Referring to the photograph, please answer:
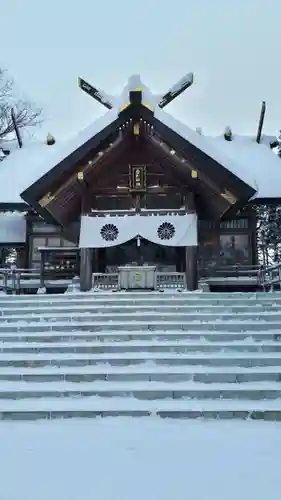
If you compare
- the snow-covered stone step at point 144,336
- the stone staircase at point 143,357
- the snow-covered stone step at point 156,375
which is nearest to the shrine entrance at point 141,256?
the stone staircase at point 143,357

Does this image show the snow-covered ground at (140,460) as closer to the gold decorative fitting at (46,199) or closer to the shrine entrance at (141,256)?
the gold decorative fitting at (46,199)

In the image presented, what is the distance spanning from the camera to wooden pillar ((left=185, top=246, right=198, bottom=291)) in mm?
12414

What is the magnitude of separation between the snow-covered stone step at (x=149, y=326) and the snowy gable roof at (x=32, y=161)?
507 cm

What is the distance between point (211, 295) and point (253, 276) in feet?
19.4

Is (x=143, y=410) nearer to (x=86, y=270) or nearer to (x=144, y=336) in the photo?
(x=144, y=336)

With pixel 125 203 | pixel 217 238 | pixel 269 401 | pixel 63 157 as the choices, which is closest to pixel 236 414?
pixel 269 401

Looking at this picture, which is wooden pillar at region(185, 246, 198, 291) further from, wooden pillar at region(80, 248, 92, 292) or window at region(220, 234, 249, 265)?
window at region(220, 234, 249, 265)

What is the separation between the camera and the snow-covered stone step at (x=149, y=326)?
7.84 meters

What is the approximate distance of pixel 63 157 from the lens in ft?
38.9

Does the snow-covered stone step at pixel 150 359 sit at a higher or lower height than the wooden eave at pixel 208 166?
lower

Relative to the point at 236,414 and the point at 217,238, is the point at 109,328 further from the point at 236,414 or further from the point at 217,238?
the point at 217,238

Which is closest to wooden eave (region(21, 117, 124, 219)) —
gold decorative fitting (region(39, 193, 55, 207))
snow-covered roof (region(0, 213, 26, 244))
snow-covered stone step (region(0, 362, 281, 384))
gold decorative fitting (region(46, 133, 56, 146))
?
gold decorative fitting (region(39, 193, 55, 207))

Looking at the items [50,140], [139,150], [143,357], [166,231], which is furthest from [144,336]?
[50,140]

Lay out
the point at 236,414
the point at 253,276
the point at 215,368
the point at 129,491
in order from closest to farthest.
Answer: the point at 129,491 → the point at 236,414 → the point at 215,368 → the point at 253,276
